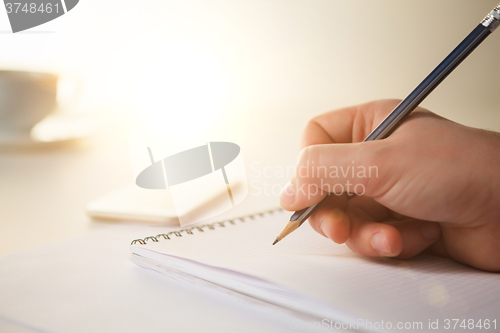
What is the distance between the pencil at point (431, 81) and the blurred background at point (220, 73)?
0.27 m

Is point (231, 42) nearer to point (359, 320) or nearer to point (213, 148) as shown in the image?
point (213, 148)

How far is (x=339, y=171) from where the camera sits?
0.34 meters

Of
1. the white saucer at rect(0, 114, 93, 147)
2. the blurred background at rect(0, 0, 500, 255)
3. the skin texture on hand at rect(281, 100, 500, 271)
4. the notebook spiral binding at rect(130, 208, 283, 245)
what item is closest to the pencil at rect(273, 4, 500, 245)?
the skin texture on hand at rect(281, 100, 500, 271)

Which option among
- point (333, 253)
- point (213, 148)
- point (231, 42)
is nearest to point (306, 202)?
point (333, 253)

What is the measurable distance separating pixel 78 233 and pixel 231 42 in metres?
0.93

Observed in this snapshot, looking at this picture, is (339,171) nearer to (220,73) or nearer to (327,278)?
(327,278)

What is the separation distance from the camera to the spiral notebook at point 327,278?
259 mm

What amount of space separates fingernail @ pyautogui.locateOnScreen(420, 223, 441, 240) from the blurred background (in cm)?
30

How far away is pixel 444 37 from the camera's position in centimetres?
159

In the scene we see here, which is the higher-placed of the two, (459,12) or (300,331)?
(459,12)

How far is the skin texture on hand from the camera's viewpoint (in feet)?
1.08

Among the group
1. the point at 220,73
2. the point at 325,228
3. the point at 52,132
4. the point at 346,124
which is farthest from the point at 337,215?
the point at 220,73

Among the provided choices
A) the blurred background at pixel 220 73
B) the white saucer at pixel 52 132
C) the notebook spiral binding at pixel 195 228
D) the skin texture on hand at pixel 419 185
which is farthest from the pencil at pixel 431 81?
the white saucer at pixel 52 132

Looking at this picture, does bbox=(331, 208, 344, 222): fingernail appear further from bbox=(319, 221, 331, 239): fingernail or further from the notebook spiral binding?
the notebook spiral binding
